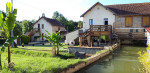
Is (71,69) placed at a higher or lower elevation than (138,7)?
lower

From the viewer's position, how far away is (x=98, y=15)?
987 inches

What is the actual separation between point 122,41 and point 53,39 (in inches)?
609

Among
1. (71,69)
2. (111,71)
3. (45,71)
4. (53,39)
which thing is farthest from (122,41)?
(45,71)

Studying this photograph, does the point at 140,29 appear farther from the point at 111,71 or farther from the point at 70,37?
the point at 111,71

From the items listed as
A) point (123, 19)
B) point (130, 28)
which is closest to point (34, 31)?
point (123, 19)

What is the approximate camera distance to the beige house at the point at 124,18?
23062mm

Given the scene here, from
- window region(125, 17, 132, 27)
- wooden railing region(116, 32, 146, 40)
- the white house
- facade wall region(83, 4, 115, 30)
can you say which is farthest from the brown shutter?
the white house

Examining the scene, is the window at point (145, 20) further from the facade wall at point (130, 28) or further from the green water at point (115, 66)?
the green water at point (115, 66)

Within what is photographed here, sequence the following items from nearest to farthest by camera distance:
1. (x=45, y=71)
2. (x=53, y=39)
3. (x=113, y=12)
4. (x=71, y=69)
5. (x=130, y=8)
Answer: (x=45, y=71) → (x=71, y=69) → (x=53, y=39) → (x=113, y=12) → (x=130, y=8)

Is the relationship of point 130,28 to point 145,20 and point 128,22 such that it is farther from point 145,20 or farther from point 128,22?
point 145,20

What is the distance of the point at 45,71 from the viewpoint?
22.6 ft

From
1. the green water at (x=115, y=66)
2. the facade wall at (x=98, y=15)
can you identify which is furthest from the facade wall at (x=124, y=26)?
the green water at (x=115, y=66)

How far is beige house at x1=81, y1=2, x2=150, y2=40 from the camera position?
23.1m

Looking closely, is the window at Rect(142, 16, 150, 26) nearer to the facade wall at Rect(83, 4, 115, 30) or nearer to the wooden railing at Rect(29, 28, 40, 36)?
the facade wall at Rect(83, 4, 115, 30)
